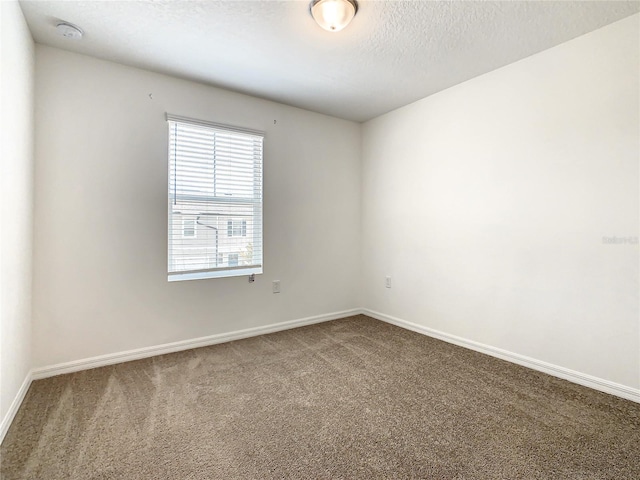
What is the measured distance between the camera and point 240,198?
3281 mm

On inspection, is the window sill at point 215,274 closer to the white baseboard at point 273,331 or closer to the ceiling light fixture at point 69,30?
the white baseboard at point 273,331

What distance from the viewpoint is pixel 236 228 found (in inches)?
128

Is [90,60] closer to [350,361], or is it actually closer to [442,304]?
[350,361]

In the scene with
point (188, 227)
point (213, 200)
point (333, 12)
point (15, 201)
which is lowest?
point (188, 227)

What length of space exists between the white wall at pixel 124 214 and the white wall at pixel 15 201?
15 cm

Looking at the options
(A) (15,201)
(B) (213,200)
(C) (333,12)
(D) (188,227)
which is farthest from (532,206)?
(A) (15,201)

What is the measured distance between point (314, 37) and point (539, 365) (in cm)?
299

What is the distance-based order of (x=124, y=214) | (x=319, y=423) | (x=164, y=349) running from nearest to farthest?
(x=319, y=423) < (x=124, y=214) < (x=164, y=349)

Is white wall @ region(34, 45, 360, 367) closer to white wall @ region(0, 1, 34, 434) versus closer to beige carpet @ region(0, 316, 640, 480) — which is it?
white wall @ region(0, 1, 34, 434)

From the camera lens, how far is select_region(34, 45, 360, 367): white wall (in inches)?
95.2

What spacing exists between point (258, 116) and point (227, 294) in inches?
73.0

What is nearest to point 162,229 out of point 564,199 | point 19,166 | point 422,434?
point 19,166

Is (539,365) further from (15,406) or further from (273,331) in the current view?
(15,406)

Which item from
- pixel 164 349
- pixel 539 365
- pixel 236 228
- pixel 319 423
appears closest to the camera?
pixel 319 423
